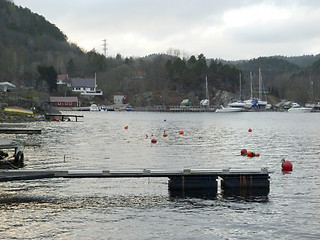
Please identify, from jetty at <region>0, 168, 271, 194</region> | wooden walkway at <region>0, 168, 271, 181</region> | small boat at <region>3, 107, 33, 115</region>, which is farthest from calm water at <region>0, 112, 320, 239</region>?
small boat at <region>3, 107, 33, 115</region>

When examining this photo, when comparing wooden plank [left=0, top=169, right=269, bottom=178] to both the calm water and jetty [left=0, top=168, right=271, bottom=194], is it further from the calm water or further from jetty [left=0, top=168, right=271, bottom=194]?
the calm water

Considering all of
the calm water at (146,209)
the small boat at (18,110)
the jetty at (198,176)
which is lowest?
the calm water at (146,209)

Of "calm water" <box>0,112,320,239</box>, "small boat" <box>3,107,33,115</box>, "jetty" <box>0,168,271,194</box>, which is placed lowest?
"calm water" <box>0,112,320,239</box>

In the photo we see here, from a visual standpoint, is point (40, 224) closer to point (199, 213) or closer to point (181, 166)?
point (199, 213)

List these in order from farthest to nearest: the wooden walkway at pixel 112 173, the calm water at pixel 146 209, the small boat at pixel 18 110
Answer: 1. the small boat at pixel 18 110
2. the wooden walkway at pixel 112 173
3. the calm water at pixel 146 209

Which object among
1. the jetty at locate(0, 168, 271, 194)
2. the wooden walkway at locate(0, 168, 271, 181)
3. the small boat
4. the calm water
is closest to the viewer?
the calm water

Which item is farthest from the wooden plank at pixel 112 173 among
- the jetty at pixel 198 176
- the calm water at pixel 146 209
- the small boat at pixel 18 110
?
the small boat at pixel 18 110

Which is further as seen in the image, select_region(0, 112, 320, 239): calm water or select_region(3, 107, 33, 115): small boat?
select_region(3, 107, 33, 115): small boat

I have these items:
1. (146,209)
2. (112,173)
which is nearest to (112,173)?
(112,173)

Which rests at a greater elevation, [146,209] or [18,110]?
[18,110]

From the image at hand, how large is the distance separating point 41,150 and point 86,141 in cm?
1487

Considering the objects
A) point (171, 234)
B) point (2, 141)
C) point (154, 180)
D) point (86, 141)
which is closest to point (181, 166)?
point (154, 180)

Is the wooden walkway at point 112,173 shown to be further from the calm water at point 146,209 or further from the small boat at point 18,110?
the small boat at point 18,110

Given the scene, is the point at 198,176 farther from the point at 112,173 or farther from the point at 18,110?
the point at 18,110
